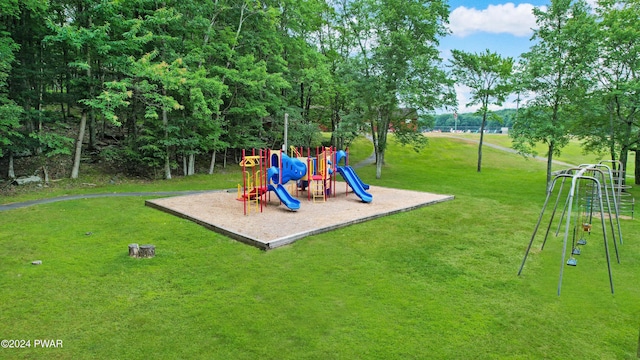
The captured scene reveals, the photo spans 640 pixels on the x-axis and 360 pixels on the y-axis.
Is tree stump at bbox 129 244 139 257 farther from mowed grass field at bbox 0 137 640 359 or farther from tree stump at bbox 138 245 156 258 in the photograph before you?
mowed grass field at bbox 0 137 640 359

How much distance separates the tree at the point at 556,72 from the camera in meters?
13.4

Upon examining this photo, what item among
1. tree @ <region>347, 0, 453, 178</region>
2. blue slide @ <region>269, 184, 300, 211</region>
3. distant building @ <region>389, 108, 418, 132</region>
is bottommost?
blue slide @ <region>269, 184, 300, 211</region>

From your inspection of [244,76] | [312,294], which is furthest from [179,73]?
[312,294]

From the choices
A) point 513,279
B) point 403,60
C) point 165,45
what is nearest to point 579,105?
point 403,60

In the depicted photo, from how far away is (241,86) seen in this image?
1853cm

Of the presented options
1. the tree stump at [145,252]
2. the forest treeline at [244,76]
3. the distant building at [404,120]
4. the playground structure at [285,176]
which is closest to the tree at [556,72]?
the forest treeline at [244,76]

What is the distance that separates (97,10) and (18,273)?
36.3 ft

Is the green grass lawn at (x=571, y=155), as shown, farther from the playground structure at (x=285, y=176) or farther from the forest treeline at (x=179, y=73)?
the playground structure at (x=285, y=176)

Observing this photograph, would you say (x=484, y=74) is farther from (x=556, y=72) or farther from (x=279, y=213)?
(x=279, y=213)

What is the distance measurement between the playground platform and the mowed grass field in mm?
312

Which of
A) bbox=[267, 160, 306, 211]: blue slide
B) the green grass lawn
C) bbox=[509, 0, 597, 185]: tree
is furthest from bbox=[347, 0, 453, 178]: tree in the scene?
the green grass lawn

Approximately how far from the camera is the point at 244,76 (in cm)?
1766

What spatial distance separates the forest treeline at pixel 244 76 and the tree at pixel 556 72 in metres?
0.05

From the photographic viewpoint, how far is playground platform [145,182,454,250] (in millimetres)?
7911
